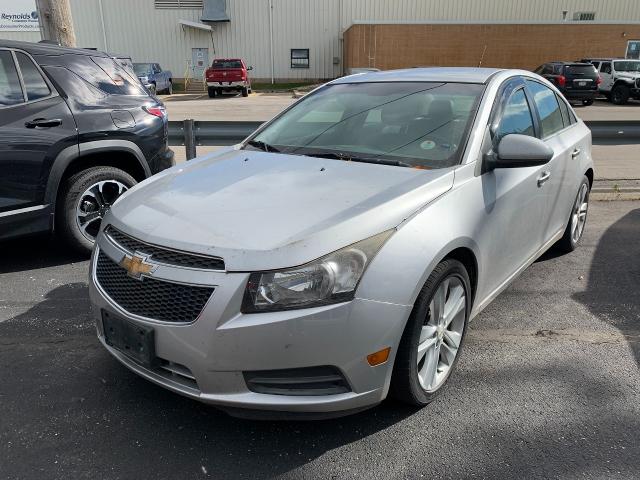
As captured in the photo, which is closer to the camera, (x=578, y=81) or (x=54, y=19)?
(x=54, y=19)

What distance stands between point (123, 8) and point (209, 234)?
37546 mm

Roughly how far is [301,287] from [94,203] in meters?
3.42

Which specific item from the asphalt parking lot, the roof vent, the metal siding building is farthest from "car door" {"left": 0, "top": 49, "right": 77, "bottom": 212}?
the roof vent

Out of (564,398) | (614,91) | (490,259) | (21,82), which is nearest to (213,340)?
(490,259)

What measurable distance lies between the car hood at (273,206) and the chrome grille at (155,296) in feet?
0.57

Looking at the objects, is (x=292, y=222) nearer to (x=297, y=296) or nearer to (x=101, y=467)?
(x=297, y=296)

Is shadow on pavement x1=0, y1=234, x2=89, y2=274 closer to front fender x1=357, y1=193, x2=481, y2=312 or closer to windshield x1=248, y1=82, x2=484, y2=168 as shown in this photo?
windshield x1=248, y1=82, x2=484, y2=168

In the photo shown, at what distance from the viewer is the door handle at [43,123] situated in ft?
14.1

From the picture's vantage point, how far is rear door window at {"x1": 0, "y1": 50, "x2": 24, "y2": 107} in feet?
14.1

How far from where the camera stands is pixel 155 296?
7.43ft

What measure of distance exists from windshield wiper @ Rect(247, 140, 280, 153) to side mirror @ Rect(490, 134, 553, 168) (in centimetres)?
137

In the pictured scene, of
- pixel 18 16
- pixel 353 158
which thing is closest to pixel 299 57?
pixel 18 16

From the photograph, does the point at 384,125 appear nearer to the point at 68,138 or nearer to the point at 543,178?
the point at 543,178

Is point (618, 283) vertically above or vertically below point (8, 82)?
below
